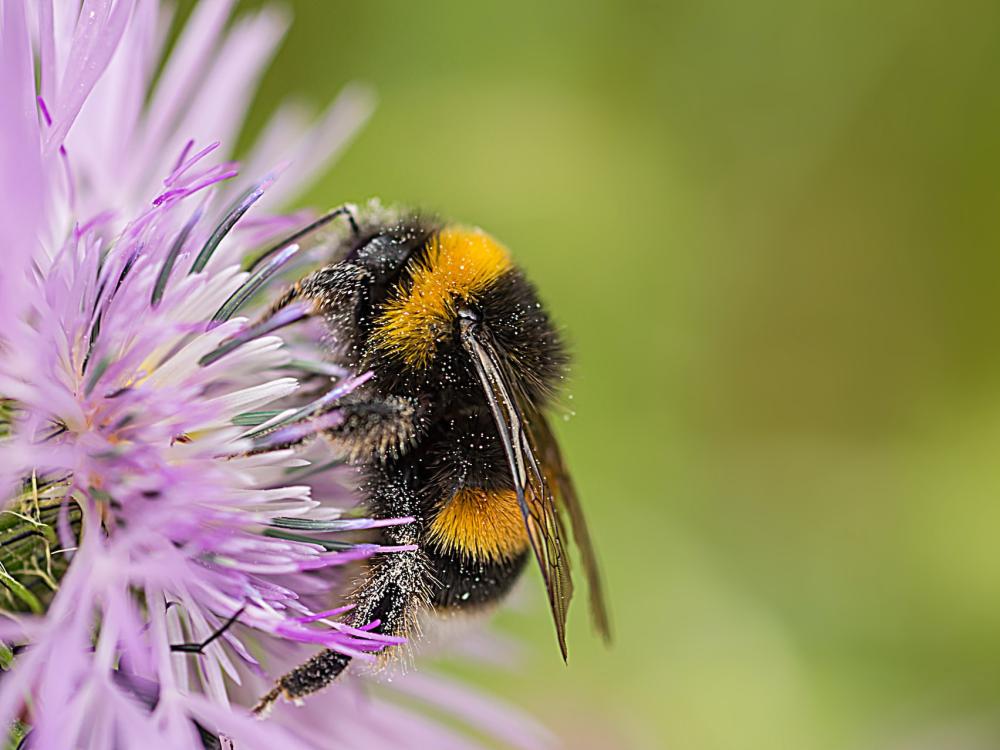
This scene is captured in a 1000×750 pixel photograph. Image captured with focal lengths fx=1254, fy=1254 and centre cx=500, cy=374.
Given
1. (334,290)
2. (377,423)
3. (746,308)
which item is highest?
(746,308)

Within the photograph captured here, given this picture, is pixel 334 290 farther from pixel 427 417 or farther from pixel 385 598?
pixel 385 598

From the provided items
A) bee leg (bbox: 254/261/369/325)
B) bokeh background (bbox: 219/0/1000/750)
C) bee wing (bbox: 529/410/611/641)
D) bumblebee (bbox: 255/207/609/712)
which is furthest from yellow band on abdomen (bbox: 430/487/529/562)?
bokeh background (bbox: 219/0/1000/750)

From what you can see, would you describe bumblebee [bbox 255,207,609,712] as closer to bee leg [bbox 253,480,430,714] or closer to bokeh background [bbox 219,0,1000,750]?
bee leg [bbox 253,480,430,714]

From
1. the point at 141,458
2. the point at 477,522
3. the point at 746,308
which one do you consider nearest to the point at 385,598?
the point at 477,522

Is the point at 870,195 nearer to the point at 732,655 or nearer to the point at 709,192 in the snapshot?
the point at 709,192

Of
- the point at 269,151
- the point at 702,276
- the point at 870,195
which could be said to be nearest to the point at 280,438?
the point at 269,151

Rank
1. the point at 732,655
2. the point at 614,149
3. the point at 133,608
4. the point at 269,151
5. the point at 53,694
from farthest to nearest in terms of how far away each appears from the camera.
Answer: the point at 614,149 < the point at 732,655 < the point at 269,151 < the point at 133,608 < the point at 53,694

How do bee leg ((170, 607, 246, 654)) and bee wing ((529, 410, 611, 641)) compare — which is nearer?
bee leg ((170, 607, 246, 654))
